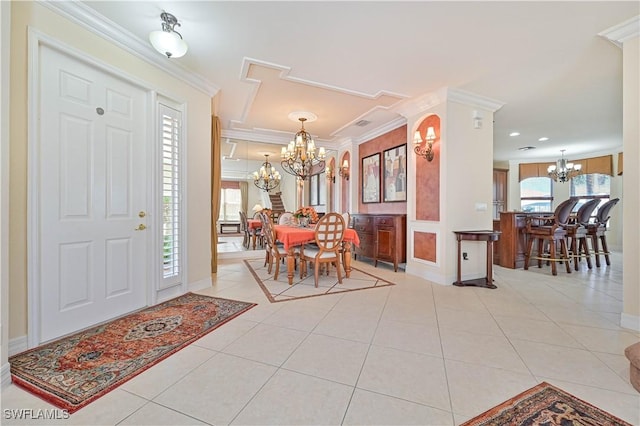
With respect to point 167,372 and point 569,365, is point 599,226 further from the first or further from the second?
point 167,372

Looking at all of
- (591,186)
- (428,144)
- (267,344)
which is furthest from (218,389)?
(591,186)

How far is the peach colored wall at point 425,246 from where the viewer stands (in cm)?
395

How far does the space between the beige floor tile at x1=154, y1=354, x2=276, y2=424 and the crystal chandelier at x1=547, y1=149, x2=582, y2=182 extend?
28.3 ft

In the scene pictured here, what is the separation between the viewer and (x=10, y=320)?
183 centimetres

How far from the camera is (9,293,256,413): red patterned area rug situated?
4.98 feet

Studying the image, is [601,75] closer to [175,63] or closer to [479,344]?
[479,344]

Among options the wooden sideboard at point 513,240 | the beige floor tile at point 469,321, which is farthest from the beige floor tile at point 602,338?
the wooden sideboard at point 513,240

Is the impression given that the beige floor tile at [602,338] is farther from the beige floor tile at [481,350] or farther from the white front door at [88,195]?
the white front door at [88,195]

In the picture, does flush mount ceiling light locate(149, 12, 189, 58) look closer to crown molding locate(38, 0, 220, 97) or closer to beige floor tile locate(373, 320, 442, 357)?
crown molding locate(38, 0, 220, 97)

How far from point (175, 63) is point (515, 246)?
5851mm

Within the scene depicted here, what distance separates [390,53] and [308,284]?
2.93m

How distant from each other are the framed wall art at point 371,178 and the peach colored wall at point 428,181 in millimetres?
1364

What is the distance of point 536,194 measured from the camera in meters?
8.62

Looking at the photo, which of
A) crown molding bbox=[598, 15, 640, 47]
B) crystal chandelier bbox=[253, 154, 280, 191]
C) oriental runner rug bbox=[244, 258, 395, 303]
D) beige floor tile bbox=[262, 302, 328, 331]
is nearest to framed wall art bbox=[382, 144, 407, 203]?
oriental runner rug bbox=[244, 258, 395, 303]
